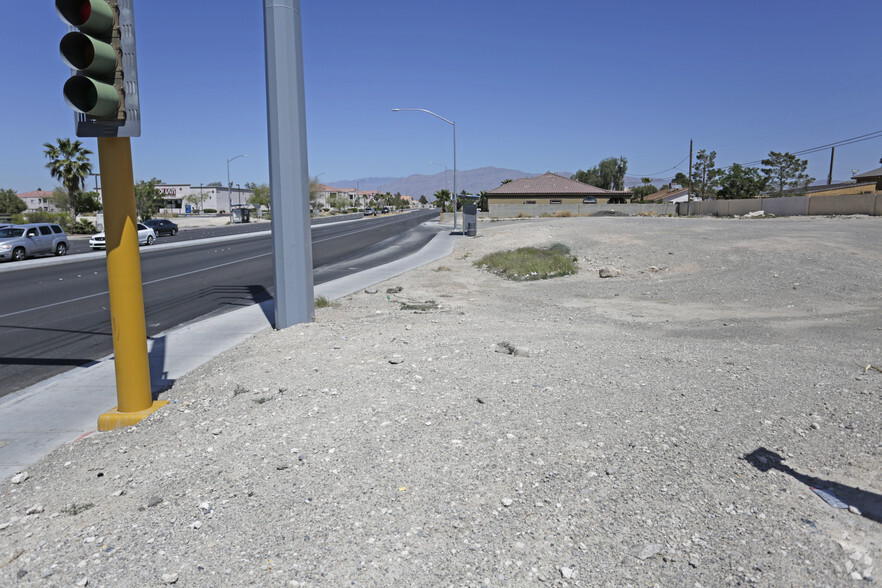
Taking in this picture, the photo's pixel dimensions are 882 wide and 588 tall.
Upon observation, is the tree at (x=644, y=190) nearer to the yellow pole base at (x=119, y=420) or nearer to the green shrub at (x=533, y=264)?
the green shrub at (x=533, y=264)

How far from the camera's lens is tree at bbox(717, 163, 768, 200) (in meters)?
87.1

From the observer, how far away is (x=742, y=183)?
87.3 m

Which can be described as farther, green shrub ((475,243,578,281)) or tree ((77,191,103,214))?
tree ((77,191,103,214))

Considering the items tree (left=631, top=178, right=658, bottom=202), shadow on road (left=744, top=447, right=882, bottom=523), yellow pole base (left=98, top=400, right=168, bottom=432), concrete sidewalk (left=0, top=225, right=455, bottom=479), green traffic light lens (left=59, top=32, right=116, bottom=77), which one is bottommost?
concrete sidewalk (left=0, top=225, right=455, bottom=479)

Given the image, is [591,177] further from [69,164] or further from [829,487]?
[829,487]

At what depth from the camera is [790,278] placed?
50.7 feet

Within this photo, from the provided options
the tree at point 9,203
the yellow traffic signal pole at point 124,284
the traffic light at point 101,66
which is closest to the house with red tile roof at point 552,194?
the tree at point 9,203

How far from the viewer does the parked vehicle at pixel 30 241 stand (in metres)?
27.1

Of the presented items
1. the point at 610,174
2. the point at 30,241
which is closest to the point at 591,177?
the point at 610,174

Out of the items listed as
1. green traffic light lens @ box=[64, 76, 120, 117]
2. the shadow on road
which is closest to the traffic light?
green traffic light lens @ box=[64, 76, 120, 117]

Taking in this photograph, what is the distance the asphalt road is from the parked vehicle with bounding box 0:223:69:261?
902mm

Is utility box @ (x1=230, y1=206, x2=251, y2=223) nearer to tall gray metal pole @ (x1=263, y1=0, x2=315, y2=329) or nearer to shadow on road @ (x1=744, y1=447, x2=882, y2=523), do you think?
tall gray metal pole @ (x1=263, y1=0, x2=315, y2=329)

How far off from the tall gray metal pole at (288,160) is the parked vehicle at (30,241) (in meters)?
23.1

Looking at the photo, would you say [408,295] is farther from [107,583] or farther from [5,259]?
[5,259]
